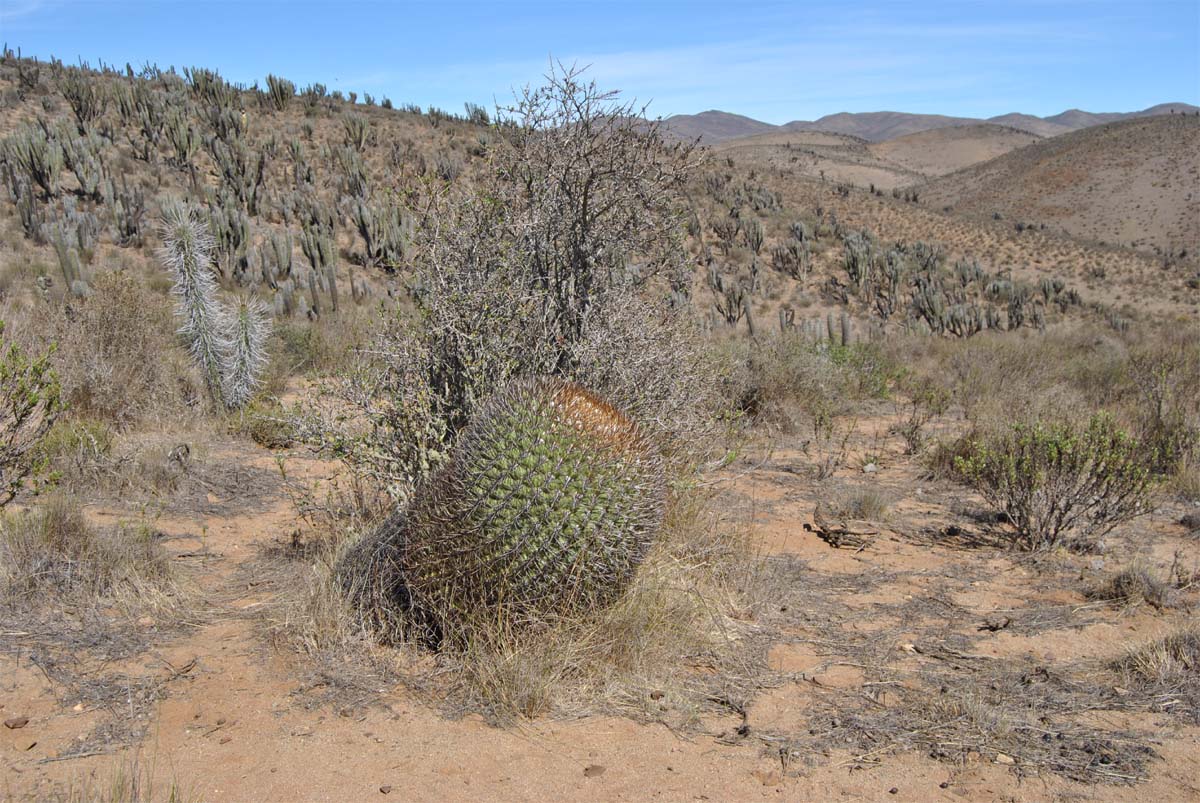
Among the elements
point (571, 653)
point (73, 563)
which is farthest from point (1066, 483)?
point (73, 563)

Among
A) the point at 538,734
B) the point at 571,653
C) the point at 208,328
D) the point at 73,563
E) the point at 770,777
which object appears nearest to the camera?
the point at 770,777

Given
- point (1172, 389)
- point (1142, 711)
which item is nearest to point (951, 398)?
→ point (1172, 389)

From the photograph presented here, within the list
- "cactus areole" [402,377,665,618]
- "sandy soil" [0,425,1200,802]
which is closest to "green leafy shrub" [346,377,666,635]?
"cactus areole" [402,377,665,618]

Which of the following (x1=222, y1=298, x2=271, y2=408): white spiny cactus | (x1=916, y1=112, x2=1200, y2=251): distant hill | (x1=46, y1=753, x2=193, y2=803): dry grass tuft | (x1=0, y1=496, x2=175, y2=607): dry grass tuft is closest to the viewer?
(x1=46, y1=753, x2=193, y2=803): dry grass tuft

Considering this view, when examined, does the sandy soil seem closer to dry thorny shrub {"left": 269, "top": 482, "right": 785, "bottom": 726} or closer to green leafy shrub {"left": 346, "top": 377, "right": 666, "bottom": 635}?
dry thorny shrub {"left": 269, "top": 482, "right": 785, "bottom": 726}

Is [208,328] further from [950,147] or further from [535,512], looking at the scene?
[950,147]

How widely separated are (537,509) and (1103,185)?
65.9 meters

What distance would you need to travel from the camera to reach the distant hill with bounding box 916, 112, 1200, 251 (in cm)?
5097

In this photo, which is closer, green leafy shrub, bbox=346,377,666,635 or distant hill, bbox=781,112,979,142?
green leafy shrub, bbox=346,377,666,635

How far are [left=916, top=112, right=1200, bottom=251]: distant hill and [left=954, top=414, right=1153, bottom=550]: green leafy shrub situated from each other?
4746cm

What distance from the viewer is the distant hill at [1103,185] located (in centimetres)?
5097

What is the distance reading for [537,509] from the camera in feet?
12.4

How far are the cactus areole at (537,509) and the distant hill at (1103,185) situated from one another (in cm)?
5127

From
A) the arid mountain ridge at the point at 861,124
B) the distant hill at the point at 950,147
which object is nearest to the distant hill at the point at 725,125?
the arid mountain ridge at the point at 861,124
